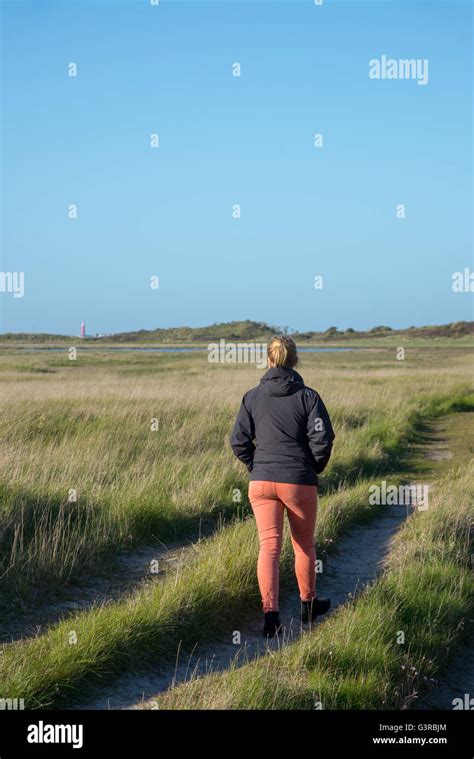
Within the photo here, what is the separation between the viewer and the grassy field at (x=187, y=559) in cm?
484

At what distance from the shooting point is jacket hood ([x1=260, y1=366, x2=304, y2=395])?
578 centimetres

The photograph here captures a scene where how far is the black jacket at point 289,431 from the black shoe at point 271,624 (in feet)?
3.14

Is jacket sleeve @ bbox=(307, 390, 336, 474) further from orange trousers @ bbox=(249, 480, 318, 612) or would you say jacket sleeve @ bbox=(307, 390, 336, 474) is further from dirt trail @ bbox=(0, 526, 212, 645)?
dirt trail @ bbox=(0, 526, 212, 645)

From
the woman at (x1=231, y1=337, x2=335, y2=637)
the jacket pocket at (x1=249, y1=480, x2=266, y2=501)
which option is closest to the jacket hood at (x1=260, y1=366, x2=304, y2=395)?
the woman at (x1=231, y1=337, x2=335, y2=637)

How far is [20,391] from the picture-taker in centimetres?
1916

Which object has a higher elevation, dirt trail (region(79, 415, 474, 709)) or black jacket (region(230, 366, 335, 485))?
black jacket (region(230, 366, 335, 485))

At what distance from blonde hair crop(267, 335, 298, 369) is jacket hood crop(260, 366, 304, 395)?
4cm

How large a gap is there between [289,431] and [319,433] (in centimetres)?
22

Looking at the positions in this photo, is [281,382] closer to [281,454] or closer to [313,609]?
[281,454]

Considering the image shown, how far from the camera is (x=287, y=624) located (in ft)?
20.0

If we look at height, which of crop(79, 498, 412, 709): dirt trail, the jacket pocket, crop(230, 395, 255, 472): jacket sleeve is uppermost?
crop(230, 395, 255, 472): jacket sleeve

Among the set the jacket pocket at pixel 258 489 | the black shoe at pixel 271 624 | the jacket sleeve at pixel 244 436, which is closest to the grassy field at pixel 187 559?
the black shoe at pixel 271 624
